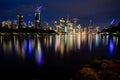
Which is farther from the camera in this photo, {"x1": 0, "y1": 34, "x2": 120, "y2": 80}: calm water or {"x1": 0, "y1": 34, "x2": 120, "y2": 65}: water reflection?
{"x1": 0, "y1": 34, "x2": 120, "y2": 65}: water reflection

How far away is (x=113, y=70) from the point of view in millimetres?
22078

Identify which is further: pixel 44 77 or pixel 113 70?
pixel 44 77

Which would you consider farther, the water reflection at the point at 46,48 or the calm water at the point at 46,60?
the water reflection at the point at 46,48

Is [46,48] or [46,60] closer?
[46,60]

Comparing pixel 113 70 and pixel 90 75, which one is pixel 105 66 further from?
pixel 90 75

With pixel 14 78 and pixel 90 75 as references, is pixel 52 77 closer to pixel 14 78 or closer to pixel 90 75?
pixel 14 78

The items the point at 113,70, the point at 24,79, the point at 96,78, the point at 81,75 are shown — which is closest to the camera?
the point at 96,78

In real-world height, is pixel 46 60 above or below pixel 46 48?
below

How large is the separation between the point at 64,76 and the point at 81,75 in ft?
24.6

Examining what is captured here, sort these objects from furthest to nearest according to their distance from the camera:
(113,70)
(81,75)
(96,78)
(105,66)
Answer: (105,66) < (113,70) < (81,75) < (96,78)

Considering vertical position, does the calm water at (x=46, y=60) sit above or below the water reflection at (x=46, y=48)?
below

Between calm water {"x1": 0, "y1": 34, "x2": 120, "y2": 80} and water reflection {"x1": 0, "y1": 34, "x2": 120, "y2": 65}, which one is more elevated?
water reflection {"x1": 0, "y1": 34, "x2": 120, "y2": 65}

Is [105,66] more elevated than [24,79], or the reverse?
[105,66]

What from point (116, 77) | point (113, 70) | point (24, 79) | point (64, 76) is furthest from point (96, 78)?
point (24, 79)
